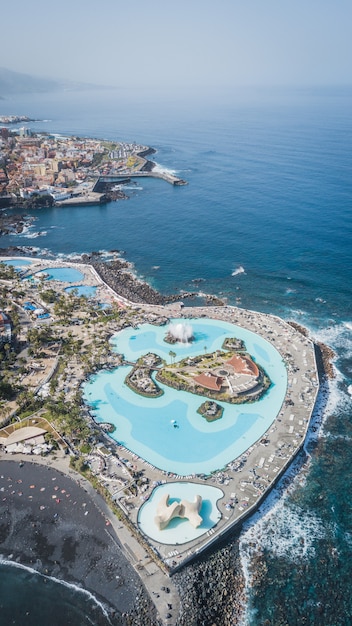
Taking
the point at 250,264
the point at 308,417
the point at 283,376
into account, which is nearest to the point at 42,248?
the point at 250,264

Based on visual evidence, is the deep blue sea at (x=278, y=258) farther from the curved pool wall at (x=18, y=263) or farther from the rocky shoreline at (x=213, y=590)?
the curved pool wall at (x=18, y=263)

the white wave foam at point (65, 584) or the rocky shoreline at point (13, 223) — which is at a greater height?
the rocky shoreline at point (13, 223)

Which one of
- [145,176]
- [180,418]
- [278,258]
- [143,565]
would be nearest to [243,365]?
[180,418]

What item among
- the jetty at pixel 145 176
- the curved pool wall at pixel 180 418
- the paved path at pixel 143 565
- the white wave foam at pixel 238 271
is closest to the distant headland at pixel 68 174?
the jetty at pixel 145 176

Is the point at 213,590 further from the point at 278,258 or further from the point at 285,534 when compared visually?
the point at 278,258

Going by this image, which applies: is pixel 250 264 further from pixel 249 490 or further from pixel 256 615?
pixel 256 615

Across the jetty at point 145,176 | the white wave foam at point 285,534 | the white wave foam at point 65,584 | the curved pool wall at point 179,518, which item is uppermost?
the jetty at point 145,176
